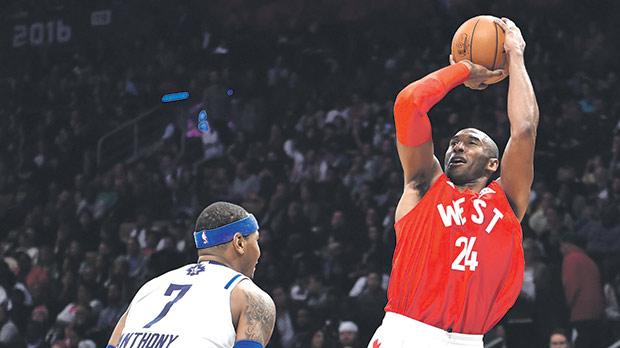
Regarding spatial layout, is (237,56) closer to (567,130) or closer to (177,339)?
(567,130)

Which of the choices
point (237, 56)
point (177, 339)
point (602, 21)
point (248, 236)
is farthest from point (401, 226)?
point (237, 56)

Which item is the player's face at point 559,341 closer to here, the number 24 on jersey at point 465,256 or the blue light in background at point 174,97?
the number 24 on jersey at point 465,256

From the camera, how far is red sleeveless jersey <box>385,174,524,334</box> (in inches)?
191

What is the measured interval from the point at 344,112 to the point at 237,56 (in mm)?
3754

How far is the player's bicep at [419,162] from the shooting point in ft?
16.4

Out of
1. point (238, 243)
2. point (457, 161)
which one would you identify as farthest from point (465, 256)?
point (238, 243)

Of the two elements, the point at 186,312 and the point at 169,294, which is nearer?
the point at 186,312

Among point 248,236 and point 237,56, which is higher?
point 237,56

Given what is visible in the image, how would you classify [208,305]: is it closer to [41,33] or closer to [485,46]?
[485,46]

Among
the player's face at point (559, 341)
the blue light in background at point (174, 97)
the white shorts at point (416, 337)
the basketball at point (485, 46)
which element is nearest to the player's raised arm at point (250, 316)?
the white shorts at point (416, 337)

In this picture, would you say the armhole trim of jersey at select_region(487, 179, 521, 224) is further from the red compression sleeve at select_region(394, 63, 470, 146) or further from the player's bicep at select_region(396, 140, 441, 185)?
the red compression sleeve at select_region(394, 63, 470, 146)

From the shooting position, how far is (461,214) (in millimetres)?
5016

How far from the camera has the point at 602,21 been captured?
15.4 meters

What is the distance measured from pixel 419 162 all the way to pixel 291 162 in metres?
9.69
